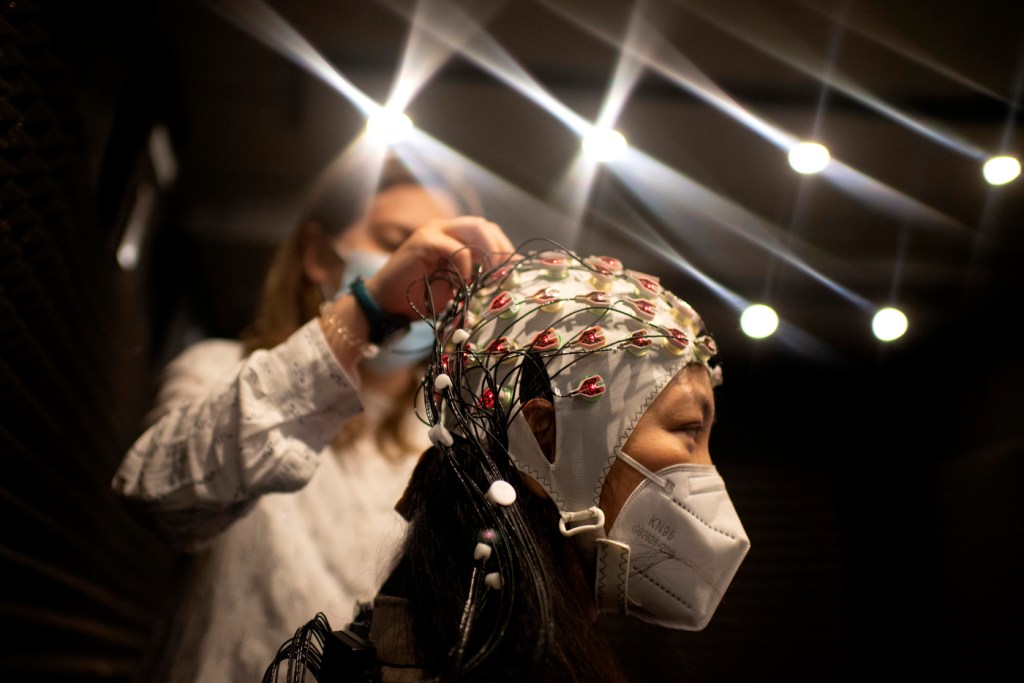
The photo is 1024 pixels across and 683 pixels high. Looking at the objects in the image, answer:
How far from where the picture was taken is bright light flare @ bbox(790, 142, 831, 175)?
158cm

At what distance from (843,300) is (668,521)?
2.69 feet

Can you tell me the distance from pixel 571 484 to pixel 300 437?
478 mm

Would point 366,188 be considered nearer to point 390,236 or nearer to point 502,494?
point 390,236

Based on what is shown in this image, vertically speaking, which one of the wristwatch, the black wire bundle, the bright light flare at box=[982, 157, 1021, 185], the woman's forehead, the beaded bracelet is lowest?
the black wire bundle

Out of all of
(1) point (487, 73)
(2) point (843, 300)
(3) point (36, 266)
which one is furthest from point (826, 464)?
(3) point (36, 266)

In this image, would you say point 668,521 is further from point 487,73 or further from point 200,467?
point 487,73

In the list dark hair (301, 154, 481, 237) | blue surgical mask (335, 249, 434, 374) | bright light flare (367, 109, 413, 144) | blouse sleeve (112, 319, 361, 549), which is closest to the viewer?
blouse sleeve (112, 319, 361, 549)

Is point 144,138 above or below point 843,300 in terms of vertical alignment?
above

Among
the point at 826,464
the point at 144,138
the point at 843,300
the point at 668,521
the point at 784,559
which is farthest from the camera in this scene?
the point at 144,138

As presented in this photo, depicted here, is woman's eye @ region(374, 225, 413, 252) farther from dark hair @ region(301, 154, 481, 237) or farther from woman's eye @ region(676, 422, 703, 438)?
woman's eye @ region(676, 422, 703, 438)

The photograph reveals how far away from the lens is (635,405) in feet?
3.25

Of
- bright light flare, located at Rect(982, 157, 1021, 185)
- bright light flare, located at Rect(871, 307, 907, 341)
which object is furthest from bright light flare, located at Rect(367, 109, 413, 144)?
bright light flare, located at Rect(982, 157, 1021, 185)

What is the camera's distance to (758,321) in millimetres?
1386

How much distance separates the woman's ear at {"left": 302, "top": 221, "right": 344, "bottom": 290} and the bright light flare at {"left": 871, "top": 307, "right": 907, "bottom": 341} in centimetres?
117
